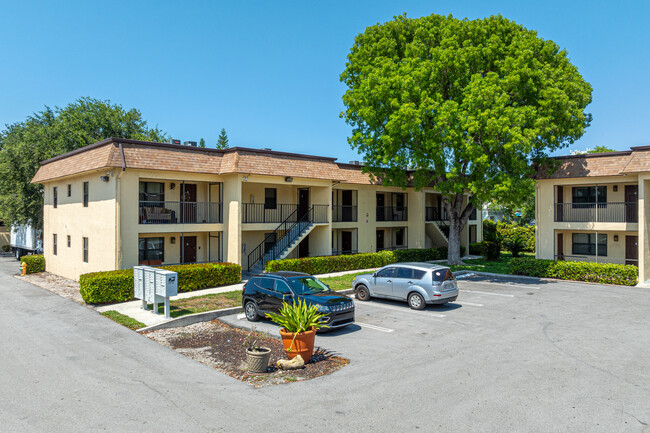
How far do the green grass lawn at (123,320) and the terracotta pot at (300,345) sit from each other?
5.92m

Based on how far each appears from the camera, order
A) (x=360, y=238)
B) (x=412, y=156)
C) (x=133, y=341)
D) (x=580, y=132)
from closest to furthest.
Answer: (x=133, y=341) < (x=580, y=132) < (x=412, y=156) < (x=360, y=238)

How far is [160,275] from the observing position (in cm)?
1442

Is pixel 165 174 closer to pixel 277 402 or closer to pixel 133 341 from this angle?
pixel 133 341

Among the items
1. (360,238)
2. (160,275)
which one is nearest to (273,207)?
(360,238)

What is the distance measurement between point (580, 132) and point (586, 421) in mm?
20700

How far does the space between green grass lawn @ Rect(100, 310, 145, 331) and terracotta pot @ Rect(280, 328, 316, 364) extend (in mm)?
5921

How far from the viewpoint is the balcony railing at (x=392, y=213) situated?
3168 cm

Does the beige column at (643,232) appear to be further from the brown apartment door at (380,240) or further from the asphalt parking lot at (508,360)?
the brown apartment door at (380,240)

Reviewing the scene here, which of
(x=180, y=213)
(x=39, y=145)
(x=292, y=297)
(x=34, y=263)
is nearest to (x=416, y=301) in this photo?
(x=292, y=297)

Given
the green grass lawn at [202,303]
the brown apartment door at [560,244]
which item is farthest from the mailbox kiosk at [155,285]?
the brown apartment door at [560,244]

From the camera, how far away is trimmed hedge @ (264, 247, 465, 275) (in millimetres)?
22028

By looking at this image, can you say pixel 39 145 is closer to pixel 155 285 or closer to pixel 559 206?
pixel 155 285

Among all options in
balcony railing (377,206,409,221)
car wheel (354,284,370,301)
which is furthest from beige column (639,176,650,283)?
balcony railing (377,206,409,221)

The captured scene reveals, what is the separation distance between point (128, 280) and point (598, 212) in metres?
24.6
